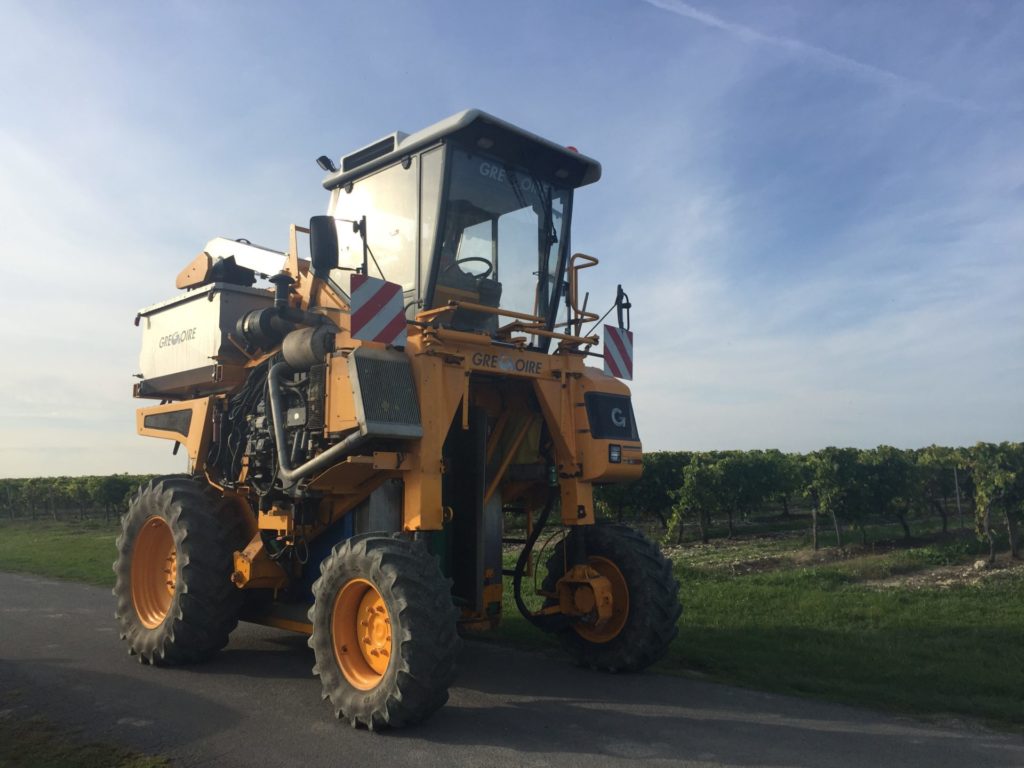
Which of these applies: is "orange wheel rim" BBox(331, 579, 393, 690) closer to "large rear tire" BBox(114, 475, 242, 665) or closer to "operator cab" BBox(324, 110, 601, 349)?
"large rear tire" BBox(114, 475, 242, 665)

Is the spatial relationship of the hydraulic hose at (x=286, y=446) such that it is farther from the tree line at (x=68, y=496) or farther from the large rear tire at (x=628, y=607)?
the tree line at (x=68, y=496)

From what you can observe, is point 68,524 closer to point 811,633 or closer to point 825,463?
point 825,463

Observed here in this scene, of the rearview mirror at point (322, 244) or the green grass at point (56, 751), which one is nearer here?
the green grass at point (56, 751)

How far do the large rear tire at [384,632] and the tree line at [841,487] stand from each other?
1213 cm

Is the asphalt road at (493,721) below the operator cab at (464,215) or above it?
below

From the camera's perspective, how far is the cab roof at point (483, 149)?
6.85 m

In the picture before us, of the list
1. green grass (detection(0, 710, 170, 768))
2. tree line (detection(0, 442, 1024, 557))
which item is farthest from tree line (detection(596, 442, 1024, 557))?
green grass (detection(0, 710, 170, 768))

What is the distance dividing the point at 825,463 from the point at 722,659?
12594 millimetres

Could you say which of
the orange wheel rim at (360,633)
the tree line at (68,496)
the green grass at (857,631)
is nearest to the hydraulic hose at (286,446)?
the orange wheel rim at (360,633)

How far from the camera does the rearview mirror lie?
6.22m

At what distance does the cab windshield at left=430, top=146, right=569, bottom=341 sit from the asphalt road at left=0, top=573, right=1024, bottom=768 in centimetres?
306

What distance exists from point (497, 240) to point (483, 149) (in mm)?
781

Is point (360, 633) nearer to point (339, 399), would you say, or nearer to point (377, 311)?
point (339, 399)

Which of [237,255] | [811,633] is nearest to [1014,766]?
[811,633]
